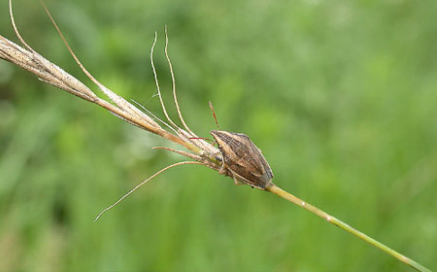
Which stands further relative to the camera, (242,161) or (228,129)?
(228,129)

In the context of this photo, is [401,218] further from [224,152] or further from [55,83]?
[55,83]

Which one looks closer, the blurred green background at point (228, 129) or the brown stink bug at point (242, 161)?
the brown stink bug at point (242, 161)

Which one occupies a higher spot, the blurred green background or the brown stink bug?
the blurred green background

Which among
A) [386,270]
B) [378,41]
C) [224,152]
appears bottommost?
[224,152]

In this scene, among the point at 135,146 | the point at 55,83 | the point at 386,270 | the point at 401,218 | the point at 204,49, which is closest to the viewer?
the point at 55,83

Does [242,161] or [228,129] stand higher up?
[228,129]

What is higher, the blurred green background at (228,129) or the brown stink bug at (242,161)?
the blurred green background at (228,129)

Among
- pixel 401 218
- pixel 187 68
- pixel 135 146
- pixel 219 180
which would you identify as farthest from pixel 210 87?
pixel 401 218

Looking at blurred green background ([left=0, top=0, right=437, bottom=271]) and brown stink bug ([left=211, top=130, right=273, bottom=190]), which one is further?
blurred green background ([left=0, top=0, right=437, bottom=271])
